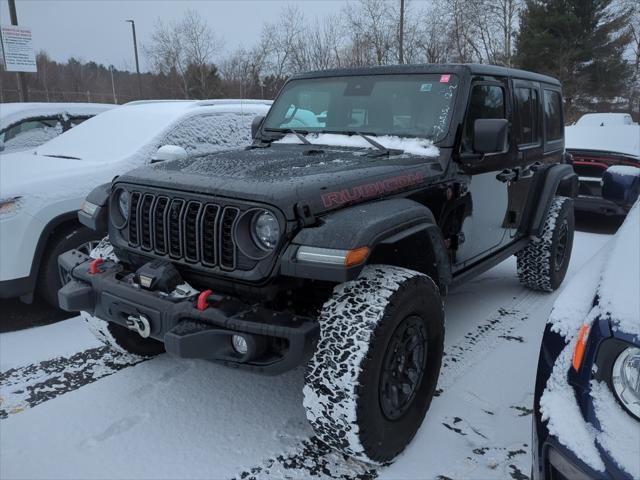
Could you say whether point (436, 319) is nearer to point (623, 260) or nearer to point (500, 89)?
point (623, 260)

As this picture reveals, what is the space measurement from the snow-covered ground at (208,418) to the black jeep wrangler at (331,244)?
0.26 meters

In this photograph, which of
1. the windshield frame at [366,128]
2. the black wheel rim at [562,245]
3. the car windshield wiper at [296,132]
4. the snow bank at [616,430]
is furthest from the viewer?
the black wheel rim at [562,245]

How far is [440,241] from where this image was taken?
9.36 feet

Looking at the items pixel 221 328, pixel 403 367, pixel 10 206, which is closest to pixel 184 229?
pixel 221 328

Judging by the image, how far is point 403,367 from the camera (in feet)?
8.59

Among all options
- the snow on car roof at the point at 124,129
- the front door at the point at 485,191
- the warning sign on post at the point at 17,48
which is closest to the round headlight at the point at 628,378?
the front door at the point at 485,191

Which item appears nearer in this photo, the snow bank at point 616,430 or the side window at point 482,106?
the snow bank at point 616,430

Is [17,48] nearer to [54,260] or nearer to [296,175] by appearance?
[54,260]

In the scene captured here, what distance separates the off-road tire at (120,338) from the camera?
10.7ft

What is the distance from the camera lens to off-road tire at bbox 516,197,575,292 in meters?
4.66

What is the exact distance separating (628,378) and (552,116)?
13.3 feet

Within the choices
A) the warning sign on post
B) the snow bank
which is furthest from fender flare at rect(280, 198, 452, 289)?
the warning sign on post

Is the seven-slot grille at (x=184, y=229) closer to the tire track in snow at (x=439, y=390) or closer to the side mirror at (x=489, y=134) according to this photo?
the tire track in snow at (x=439, y=390)

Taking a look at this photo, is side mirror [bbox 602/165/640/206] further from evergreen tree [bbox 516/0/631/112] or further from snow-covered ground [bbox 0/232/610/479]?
evergreen tree [bbox 516/0/631/112]
